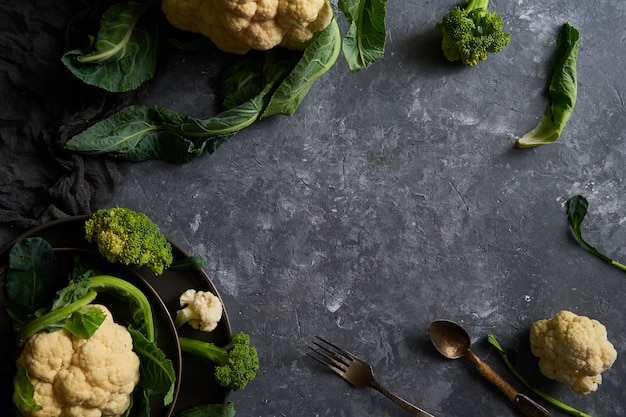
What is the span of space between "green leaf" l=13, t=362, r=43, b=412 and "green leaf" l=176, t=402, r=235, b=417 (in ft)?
1.41

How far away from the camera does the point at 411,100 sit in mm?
2408

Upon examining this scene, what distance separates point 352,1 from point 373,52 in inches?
6.8

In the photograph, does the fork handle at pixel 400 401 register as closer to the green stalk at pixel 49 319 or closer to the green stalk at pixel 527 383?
the green stalk at pixel 527 383

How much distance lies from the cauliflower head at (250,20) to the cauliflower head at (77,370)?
0.90 metres

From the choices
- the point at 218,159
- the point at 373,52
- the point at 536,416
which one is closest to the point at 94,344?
the point at 218,159

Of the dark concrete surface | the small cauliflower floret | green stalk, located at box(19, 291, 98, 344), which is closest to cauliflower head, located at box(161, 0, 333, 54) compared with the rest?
the dark concrete surface

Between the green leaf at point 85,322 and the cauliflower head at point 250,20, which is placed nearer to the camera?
the green leaf at point 85,322

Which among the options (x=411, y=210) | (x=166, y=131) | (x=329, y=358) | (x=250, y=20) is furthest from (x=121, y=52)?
(x=329, y=358)

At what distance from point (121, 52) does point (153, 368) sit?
3.08 feet

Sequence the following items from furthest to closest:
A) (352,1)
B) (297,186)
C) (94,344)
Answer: (297,186) < (352,1) < (94,344)

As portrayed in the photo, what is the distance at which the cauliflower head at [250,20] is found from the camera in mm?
2115

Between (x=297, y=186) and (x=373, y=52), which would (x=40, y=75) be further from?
(x=373, y=52)

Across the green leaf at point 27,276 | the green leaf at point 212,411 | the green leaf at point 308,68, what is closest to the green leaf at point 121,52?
the green leaf at point 308,68

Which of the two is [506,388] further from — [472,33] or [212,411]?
[472,33]
